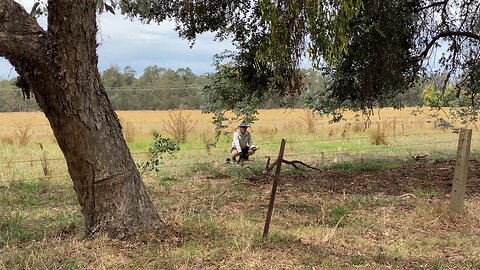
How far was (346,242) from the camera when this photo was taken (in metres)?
4.68

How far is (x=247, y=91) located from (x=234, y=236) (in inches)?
179

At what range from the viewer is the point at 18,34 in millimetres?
3947

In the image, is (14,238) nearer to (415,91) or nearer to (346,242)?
(346,242)

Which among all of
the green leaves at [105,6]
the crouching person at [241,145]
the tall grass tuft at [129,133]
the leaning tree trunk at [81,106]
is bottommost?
the tall grass tuft at [129,133]

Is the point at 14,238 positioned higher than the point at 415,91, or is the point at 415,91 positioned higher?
the point at 415,91

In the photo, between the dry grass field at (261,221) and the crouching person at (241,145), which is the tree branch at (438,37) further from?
the crouching person at (241,145)

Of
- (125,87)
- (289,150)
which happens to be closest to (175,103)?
(125,87)

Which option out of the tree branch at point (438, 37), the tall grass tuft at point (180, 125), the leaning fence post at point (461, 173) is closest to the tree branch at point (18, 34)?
the leaning fence post at point (461, 173)

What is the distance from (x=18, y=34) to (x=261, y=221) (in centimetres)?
307

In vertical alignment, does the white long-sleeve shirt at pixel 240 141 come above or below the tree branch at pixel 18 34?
below

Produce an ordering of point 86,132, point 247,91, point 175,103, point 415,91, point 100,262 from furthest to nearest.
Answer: point 175,103
point 415,91
point 247,91
point 86,132
point 100,262

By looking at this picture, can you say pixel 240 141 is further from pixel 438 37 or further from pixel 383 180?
pixel 438 37

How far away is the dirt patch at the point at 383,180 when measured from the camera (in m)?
7.54

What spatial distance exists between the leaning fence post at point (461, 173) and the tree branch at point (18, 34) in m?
4.32
